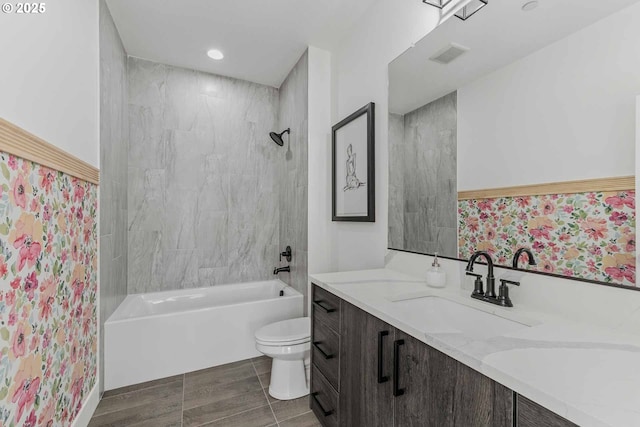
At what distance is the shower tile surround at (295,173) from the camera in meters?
2.57

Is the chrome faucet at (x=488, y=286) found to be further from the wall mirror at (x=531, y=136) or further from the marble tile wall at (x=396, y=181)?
the marble tile wall at (x=396, y=181)

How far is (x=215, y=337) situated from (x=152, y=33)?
2544mm

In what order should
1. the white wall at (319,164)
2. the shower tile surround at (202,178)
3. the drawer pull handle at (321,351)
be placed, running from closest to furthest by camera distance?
the drawer pull handle at (321,351) < the white wall at (319,164) < the shower tile surround at (202,178)

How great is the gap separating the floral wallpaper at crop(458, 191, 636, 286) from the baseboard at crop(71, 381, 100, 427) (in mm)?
2266

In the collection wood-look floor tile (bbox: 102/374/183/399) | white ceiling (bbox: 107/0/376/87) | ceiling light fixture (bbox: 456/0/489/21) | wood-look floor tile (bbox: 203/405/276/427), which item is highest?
white ceiling (bbox: 107/0/376/87)

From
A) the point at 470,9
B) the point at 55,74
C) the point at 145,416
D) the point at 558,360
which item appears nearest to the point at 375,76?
the point at 470,9

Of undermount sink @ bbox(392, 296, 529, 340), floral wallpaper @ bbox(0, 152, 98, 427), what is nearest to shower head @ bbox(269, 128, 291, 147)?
floral wallpaper @ bbox(0, 152, 98, 427)

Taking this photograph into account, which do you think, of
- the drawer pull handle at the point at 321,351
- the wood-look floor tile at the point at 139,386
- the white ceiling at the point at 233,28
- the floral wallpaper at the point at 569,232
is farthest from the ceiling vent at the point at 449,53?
the wood-look floor tile at the point at 139,386

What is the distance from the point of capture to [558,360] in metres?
0.68

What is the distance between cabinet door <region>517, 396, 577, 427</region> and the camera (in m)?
0.54

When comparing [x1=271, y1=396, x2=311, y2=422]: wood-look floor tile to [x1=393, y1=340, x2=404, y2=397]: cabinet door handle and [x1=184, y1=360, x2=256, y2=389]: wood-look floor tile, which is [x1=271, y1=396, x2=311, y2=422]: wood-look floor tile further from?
[x1=393, y1=340, x2=404, y2=397]: cabinet door handle

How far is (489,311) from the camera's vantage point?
106 centimetres

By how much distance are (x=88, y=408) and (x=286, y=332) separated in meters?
1.22

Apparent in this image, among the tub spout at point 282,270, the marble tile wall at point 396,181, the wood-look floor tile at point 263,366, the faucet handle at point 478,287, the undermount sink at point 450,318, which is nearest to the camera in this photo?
the undermount sink at point 450,318
